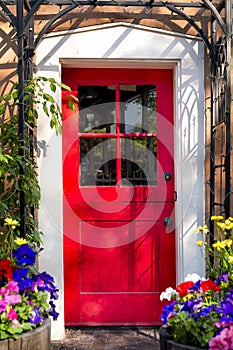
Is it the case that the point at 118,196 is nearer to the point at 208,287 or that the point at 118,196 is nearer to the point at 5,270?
the point at 5,270

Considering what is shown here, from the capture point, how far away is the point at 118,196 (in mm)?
3719

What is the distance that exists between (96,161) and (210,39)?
3.90 ft

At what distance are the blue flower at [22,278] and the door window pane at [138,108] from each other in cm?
157

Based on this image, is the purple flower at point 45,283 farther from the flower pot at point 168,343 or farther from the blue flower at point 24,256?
the flower pot at point 168,343

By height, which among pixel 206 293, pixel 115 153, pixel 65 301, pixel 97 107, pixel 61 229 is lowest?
pixel 65 301

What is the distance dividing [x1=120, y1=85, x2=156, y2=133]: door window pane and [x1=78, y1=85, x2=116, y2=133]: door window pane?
8 centimetres

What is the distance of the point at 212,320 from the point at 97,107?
2023mm

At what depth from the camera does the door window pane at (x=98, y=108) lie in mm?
3752

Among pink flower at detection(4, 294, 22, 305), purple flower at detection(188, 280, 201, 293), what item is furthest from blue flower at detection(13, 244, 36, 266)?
purple flower at detection(188, 280, 201, 293)

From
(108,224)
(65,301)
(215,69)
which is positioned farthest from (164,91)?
(65,301)

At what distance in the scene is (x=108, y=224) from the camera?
3725 mm

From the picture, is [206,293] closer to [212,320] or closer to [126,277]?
[212,320]

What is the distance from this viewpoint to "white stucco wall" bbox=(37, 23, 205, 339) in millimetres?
3586

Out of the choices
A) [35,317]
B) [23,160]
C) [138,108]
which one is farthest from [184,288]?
[138,108]
